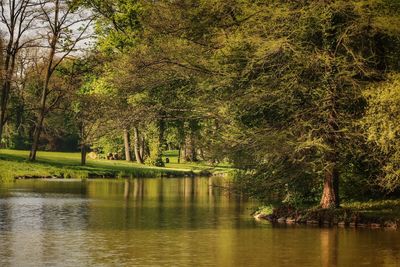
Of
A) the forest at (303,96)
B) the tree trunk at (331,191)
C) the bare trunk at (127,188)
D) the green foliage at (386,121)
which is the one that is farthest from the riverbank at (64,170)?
the green foliage at (386,121)

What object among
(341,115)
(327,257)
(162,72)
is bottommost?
(327,257)

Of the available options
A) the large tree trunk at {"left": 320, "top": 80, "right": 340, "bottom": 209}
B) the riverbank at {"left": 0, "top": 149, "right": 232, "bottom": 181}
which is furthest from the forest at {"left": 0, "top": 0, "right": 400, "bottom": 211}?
the riverbank at {"left": 0, "top": 149, "right": 232, "bottom": 181}

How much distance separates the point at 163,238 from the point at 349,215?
8.25 m

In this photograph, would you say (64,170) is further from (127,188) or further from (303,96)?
(303,96)

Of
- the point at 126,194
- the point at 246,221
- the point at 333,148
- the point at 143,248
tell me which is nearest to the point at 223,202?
the point at 126,194

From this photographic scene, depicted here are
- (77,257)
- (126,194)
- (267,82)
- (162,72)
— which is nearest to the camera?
(77,257)

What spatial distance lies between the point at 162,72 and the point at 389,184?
16.2 metres

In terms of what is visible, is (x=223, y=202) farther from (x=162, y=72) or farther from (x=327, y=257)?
(x=327, y=257)

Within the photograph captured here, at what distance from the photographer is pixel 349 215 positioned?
2945 cm

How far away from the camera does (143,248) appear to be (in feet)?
73.8

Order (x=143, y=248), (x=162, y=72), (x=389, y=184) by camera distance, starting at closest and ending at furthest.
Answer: (x=143, y=248)
(x=389, y=184)
(x=162, y=72)

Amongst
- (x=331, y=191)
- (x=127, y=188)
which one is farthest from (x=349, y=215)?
(x=127, y=188)

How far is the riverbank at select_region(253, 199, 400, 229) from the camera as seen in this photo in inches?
1142

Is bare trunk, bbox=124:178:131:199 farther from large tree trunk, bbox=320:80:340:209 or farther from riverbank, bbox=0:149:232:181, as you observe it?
large tree trunk, bbox=320:80:340:209
